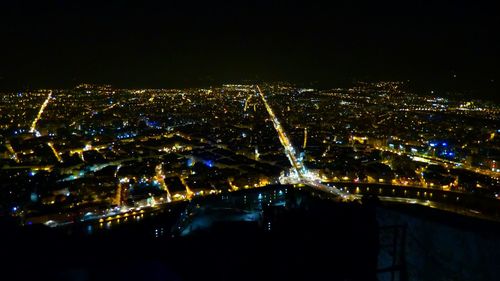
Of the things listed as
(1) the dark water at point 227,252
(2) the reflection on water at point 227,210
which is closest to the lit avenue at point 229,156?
(2) the reflection on water at point 227,210

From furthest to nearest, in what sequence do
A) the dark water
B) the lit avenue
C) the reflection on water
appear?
the lit avenue → the reflection on water → the dark water

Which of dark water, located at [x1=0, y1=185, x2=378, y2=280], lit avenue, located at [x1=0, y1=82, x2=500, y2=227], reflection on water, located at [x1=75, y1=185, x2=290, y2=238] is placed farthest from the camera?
lit avenue, located at [x1=0, y1=82, x2=500, y2=227]

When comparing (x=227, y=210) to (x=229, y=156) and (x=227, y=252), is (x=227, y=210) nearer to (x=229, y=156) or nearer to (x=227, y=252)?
(x=227, y=252)

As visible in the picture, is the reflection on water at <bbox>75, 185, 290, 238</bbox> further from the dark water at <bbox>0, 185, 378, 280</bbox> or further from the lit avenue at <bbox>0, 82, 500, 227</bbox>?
the lit avenue at <bbox>0, 82, 500, 227</bbox>

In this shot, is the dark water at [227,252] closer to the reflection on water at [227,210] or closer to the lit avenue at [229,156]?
the reflection on water at [227,210]

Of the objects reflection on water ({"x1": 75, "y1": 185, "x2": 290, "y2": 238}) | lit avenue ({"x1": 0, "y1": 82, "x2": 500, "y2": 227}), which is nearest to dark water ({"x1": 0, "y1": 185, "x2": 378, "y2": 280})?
reflection on water ({"x1": 75, "y1": 185, "x2": 290, "y2": 238})

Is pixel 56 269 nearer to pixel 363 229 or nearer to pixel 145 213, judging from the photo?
pixel 363 229

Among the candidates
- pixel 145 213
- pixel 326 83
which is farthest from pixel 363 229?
pixel 326 83

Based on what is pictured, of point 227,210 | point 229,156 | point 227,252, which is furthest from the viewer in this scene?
point 229,156

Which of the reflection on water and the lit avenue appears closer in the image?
the reflection on water

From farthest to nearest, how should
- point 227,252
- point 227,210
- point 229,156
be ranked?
1. point 229,156
2. point 227,210
3. point 227,252

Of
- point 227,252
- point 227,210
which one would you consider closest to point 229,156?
point 227,210

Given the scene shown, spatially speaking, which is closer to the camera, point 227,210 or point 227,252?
point 227,252
